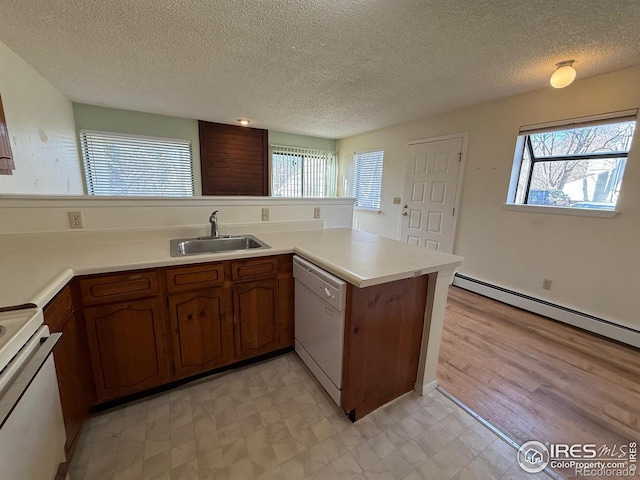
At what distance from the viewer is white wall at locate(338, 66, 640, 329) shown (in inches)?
87.7

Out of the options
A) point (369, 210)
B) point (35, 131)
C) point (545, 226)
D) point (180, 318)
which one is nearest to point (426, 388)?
point (180, 318)

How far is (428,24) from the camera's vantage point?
1662mm

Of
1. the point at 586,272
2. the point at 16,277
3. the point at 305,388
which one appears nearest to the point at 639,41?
the point at 586,272

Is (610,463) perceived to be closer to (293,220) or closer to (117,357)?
(293,220)

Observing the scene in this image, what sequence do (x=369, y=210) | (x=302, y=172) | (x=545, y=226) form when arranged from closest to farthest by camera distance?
1. (x=545, y=226)
2. (x=369, y=210)
3. (x=302, y=172)

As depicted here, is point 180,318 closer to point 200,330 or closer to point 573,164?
point 200,330

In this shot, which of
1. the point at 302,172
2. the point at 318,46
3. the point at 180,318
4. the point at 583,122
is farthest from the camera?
the point at 302,172

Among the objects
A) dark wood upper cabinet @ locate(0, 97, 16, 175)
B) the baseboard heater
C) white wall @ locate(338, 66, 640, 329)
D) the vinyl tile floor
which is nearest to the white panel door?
white wall @ locate(338, 66, 640, 329)

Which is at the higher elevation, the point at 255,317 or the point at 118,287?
the point at 118,287

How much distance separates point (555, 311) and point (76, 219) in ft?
13.5

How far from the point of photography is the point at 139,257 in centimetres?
147

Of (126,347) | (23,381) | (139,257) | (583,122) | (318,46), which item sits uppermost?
(318,46)

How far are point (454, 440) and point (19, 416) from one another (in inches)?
68.8

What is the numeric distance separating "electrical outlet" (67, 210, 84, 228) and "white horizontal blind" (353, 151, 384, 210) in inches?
158
